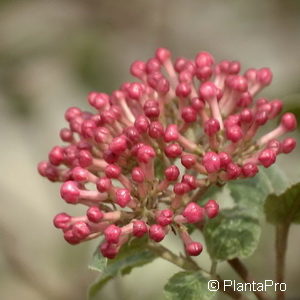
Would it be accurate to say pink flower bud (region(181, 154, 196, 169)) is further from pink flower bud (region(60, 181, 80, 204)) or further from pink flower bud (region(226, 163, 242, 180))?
pink flower bud (region(60, 181, 80, 204))

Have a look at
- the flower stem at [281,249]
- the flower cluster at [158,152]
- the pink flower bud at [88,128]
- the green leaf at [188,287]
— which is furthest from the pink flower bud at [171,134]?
the flower stem at [281,249]

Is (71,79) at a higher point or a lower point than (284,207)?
higher

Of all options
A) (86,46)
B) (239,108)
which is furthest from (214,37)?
(239,108)

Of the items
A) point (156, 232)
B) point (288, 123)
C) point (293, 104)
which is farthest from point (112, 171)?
point (293, 104)

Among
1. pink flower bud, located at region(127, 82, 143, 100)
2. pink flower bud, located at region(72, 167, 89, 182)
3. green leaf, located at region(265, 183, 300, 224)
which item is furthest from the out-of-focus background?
pink flower bud, located at region(72, 167, 89, 182)

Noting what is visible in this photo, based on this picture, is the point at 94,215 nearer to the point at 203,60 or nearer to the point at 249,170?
the point at 249,170

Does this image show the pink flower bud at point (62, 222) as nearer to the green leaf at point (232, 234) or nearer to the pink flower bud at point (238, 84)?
the green leaf at point (232, 234)
